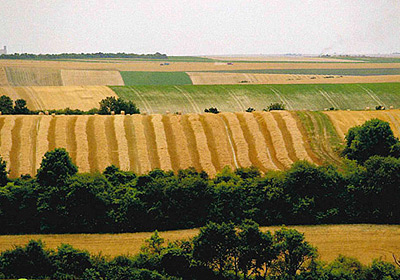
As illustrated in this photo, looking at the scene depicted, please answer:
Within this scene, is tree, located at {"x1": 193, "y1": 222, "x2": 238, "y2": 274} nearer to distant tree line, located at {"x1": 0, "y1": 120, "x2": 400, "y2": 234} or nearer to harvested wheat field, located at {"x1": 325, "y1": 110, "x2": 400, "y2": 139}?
distant tree line, located at {"x1": 0, "y1": 120, "x2": 400, "y2": 234}

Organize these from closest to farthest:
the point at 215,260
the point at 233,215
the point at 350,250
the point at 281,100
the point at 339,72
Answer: the point at 215,260
the point at 350,250
the point at 233,215
the point at 281,100
the point at 339,72

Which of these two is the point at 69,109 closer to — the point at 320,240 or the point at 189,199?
the point at 189,199

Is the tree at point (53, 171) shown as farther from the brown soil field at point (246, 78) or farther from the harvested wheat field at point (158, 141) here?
the brown soil field at point (246, 78)

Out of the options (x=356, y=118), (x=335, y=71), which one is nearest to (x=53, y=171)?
(x=356, y=118)

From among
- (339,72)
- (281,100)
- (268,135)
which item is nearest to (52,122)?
(268,135)

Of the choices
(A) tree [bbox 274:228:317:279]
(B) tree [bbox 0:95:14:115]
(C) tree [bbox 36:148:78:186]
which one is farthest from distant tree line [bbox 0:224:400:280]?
(B) tree [bbox 0:95:14:115]

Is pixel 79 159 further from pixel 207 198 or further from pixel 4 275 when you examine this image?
pixel 4 275

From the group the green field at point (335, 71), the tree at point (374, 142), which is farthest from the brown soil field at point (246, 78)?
the tree at point (374, 142)
